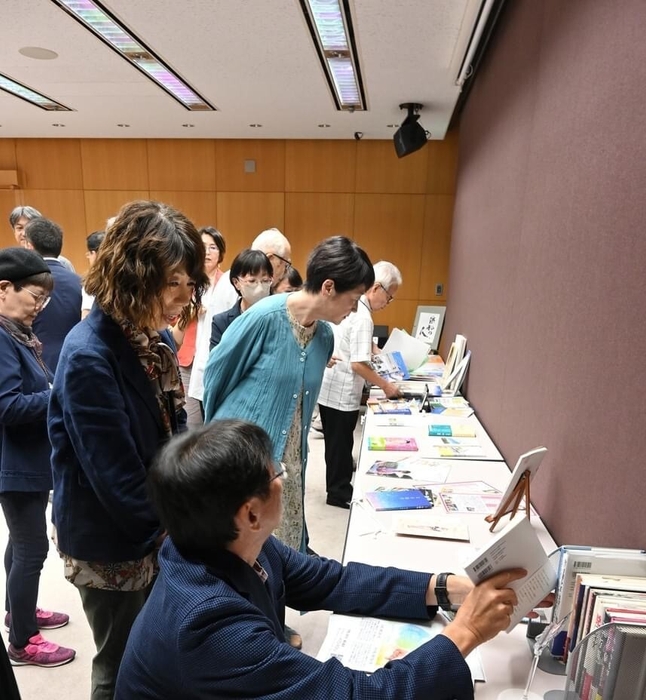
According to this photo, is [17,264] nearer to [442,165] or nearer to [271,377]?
[271,377]

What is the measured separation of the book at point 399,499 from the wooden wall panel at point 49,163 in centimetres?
610

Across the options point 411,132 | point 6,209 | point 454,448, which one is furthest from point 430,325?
point 6,209

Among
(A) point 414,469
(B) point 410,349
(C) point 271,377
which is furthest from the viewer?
(B) point 410,349

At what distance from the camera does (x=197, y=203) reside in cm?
629

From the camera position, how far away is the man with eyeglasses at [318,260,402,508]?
3125mm

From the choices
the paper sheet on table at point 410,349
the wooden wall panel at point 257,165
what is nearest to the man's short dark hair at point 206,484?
the paper sheet on table at point 410,349

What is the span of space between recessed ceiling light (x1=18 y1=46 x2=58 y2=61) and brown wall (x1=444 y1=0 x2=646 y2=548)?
2882 millimetres

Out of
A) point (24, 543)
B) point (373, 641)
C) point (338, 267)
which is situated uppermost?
point (338, 267)

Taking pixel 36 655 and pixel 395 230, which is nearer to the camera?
pixel 36 655

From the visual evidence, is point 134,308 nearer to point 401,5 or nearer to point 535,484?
point 535,484

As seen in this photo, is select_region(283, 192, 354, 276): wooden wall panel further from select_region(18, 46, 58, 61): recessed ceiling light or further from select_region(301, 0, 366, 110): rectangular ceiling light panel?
select_region(18, 46, 58, 61): recessed ceiling light

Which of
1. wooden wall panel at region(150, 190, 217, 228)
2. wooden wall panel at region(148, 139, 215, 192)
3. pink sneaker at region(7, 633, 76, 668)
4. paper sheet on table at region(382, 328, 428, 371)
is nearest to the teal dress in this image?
pink sneaker at region(7, 633, 76, 668)

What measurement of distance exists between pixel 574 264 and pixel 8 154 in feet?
23.3

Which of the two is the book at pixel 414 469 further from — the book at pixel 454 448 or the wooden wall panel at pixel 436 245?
the wooden wall panel at pixel 436 245
